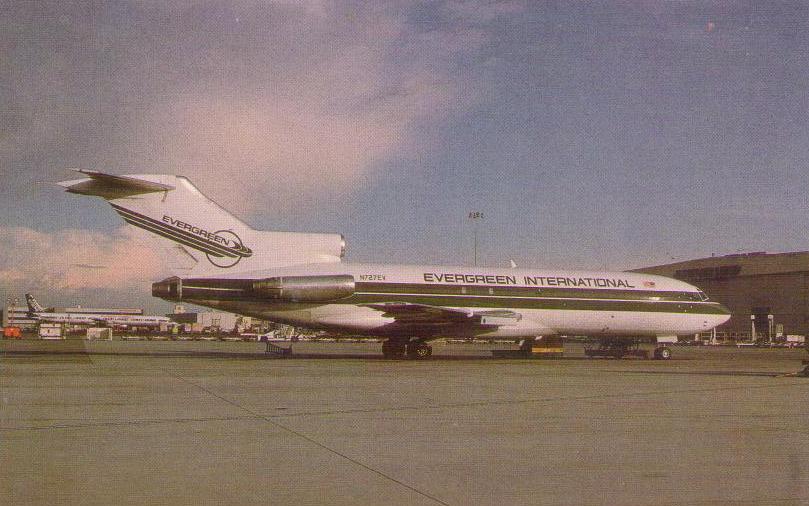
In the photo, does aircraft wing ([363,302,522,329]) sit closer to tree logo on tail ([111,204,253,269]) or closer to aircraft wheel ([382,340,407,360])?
aircraft wheel ([382,340,407,360])

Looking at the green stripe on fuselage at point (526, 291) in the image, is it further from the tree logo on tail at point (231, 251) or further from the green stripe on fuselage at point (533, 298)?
the tree logo on tail at point (231, 251)

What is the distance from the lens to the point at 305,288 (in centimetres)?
2336

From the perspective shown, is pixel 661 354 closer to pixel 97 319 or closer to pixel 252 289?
pixel 252 289

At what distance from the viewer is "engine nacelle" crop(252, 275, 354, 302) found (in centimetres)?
2295

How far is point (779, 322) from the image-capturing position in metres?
76.3

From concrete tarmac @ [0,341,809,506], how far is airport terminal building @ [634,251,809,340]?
67121 millimetres

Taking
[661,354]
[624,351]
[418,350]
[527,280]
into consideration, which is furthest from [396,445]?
[624,351]

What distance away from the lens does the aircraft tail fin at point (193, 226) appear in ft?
72.2

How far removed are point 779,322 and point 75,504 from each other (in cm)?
8319

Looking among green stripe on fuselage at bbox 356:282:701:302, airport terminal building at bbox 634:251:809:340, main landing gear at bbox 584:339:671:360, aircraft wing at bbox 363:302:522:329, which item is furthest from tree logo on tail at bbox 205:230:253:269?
airport terminal building at bbox 634:251:809:340

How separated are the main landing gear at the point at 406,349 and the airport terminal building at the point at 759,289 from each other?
55.4 m

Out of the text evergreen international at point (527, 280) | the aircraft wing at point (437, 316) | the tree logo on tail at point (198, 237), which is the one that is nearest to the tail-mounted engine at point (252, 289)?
the tree logo on tail at point (198, 237)

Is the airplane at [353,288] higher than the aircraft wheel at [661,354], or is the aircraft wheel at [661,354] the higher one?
the airplane at [353,288]

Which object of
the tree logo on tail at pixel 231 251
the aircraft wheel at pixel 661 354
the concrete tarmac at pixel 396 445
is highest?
the tree logo on tail at pixel 231 251
